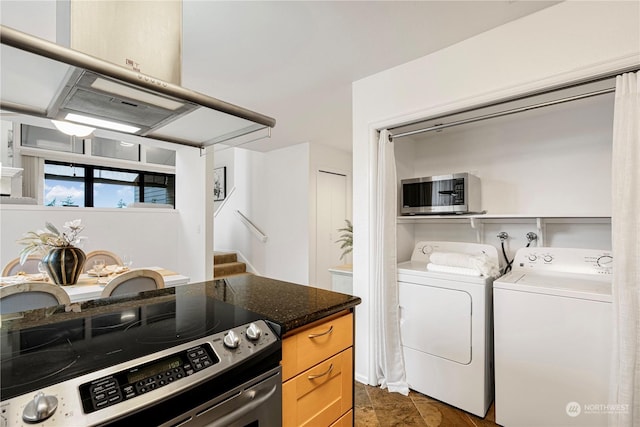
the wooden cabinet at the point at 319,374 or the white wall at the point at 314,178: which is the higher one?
the white wall at the point at 314,178

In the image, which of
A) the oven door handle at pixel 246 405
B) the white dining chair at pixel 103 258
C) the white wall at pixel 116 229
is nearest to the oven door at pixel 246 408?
the oven door handle at pixel 246 405

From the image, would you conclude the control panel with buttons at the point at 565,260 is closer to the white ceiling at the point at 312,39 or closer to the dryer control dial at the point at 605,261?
the dryer control dial at the point at 605,261

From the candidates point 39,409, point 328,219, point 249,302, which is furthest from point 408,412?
point 328,219

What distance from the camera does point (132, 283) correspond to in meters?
2.07

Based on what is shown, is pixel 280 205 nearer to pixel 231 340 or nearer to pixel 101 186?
Result: pixel 101 186

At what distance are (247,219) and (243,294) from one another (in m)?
4.10

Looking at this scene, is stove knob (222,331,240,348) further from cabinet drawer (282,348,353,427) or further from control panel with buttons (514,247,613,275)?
control panel with buttons (514,247,613,275)

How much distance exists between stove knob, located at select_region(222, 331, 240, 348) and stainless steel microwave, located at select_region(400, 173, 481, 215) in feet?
6.39

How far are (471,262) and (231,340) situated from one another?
5.95ft

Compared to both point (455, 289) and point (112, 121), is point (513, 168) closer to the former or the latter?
point (455, 289)

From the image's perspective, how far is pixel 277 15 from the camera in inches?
65.7

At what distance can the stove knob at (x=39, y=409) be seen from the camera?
1.88ft

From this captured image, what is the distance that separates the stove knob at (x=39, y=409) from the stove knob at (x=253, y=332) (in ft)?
1.55

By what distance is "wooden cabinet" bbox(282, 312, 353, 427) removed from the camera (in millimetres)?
1097
